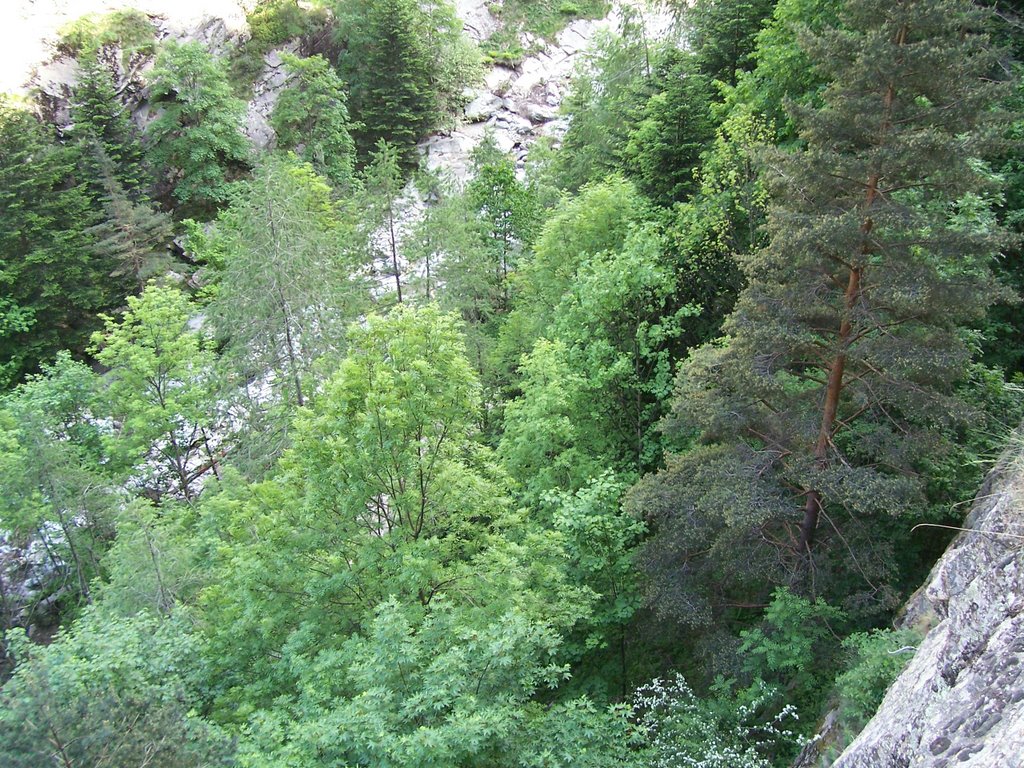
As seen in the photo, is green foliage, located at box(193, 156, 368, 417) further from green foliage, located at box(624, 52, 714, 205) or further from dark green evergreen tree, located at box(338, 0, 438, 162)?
dark green evergreen tree, located at box(338, 0, 438, 162)

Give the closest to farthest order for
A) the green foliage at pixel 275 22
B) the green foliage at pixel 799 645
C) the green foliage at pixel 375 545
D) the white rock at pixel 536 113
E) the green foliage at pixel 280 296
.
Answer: the green foliage at pixel 799 645
the green foliage at pixel 375 545
the green foliage at pixel 280 296
the green foliage at pixel 275 22
the white rock at pixel 536 113

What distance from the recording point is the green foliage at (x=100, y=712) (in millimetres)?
6488

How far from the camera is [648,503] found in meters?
9.45

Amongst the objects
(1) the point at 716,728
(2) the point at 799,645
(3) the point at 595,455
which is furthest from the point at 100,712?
(3) the point at 595,455

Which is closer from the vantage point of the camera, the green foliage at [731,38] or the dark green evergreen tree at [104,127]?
the green foliage at [731,38]

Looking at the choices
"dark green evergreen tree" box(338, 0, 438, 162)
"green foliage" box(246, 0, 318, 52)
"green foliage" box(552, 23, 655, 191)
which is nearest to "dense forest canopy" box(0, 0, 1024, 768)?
"green foliage" box(552, 23, 655, 191)

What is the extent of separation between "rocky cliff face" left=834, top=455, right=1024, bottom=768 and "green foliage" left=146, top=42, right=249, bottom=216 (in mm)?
32073

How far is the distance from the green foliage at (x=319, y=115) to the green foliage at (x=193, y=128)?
256 cm

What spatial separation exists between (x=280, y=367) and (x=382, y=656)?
429 inches

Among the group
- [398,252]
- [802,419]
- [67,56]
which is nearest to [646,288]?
[802,419]

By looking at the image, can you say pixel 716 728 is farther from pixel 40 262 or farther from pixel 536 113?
pixel 536 113

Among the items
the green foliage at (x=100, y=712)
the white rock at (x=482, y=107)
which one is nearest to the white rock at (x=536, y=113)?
the white rock at (x=482, y=107)

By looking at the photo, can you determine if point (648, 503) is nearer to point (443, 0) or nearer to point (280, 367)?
point (280, 367)

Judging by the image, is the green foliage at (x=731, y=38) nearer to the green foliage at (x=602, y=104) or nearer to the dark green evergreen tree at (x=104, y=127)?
the green foliage at (x=602, y=104)
